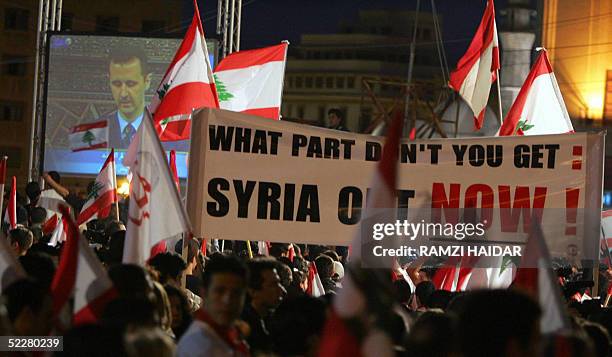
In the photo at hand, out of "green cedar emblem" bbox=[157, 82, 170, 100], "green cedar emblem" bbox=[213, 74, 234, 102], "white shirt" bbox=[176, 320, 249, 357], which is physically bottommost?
"white shirt" bbox=[176, 320, 249, 357]

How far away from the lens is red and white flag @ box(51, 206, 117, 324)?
247 inches

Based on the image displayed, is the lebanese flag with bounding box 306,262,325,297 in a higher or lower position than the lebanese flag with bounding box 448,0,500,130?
lower

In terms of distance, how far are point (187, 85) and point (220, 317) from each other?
8.14 meters

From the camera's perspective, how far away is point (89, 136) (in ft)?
82.2

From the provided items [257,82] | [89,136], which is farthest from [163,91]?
[89,136]

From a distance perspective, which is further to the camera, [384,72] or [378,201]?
[384,72]

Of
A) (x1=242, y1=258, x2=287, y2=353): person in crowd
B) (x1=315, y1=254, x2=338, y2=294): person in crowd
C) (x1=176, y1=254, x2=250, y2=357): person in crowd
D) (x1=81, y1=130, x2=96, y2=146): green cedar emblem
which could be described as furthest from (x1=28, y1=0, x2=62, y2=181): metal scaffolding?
(x1=176, y1=254, x2=250, y2=357): person in crowd

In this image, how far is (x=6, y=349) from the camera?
5527 mm

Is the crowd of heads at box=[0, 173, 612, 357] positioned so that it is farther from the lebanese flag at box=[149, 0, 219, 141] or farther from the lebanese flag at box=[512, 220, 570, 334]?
the lebanese flag at box=[149, 0, 219, 141]

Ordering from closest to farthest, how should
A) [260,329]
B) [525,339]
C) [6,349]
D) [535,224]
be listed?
1. [525,339]
2. [6,349]
3. [535,224]
4. [260,329]

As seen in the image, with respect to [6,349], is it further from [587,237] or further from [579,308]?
[587,237]

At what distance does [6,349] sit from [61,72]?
2062 cm

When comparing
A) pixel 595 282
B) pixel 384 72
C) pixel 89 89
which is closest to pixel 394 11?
pixel 384 72

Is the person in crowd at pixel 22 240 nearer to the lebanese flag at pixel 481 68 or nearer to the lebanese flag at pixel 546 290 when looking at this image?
the lebanese flag at pixel 546 290
